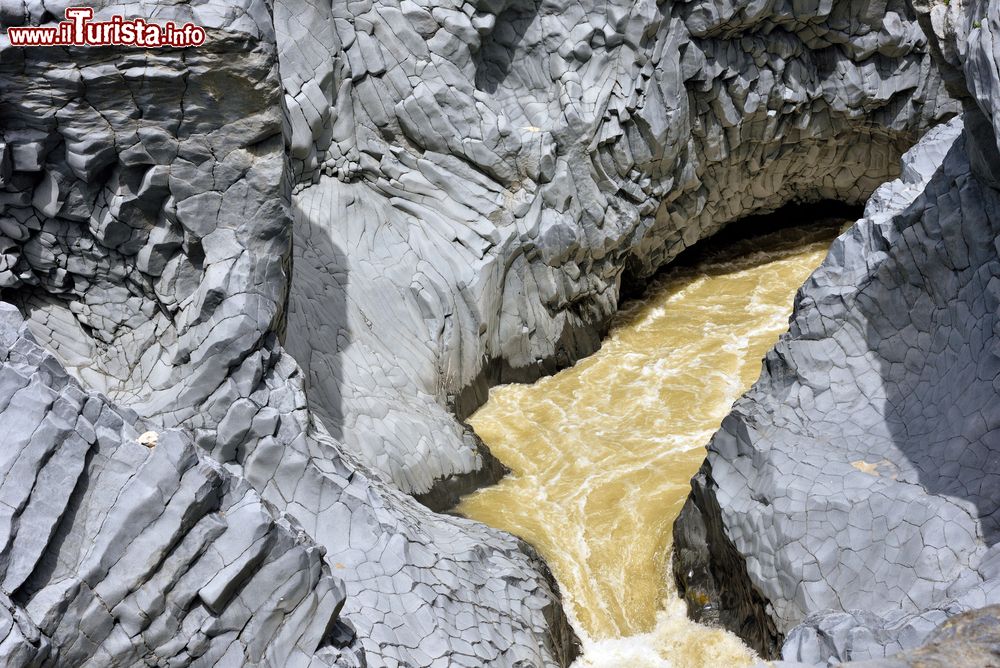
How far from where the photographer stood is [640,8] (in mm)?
11469

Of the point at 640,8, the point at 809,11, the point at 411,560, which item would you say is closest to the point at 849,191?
the point at 809,11

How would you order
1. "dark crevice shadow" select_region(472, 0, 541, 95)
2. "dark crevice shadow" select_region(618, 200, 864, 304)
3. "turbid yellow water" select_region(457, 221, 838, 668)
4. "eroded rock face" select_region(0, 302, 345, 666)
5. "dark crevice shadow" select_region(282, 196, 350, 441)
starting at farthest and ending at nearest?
"dark crevice shadow" select_region(618, 200, 864, 304), "dark crevice shadow" select_region(472, 0, 541, 95), "dark crevice shadow" select_region(282, 196, 350, 441), "turbid yellow water" select_region(457, 221, 838, 668), "eroded rock face" select_region(0, 302, 345, 666)

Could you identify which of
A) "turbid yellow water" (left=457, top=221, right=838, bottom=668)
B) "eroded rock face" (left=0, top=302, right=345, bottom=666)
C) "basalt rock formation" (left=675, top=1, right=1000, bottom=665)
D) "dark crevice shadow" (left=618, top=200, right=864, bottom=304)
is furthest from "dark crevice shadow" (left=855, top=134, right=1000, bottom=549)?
"dark crevice shadow" (left=618, top=200, right=864, bottom=304)

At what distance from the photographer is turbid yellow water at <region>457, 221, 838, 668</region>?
8055 mm

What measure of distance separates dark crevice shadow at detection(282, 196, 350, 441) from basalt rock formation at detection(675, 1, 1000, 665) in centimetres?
334

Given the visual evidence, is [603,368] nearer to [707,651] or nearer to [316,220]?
[316,220]

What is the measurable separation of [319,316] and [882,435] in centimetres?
509

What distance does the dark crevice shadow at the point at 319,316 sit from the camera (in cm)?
885

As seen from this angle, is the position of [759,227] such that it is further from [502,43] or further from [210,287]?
[210,287]

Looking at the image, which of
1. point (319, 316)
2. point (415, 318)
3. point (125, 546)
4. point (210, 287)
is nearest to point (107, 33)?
point (210, 287)

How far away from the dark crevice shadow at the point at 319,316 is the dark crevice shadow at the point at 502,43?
2.87 metres

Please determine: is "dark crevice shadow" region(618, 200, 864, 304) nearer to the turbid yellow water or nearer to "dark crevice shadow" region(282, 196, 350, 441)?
the turbid yellow water

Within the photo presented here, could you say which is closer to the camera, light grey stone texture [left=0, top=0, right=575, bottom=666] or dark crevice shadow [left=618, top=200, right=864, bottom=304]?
light grey stone texture [left=0, top=0, right=575, bottom=666]

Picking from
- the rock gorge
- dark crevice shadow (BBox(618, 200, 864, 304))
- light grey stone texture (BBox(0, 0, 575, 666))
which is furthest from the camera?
dark crevice shadow (BBox(618, 200, 864, 304))
